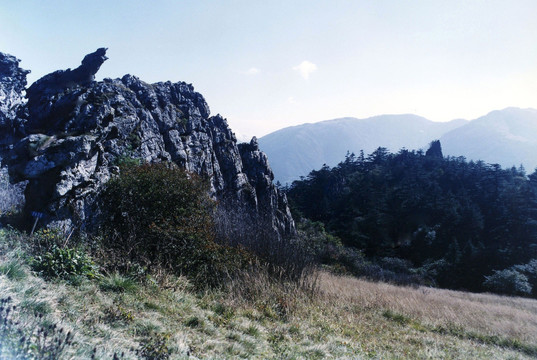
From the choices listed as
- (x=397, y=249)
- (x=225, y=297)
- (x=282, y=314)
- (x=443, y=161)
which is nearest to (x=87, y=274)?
(x=225, y=297)

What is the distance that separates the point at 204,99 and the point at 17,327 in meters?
29.6

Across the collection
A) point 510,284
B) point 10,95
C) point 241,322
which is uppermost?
point 10,95

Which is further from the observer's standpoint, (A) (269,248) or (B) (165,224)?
(A) (269,248)

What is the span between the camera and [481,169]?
4938 centimetres

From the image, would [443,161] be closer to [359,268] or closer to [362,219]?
[362,219]

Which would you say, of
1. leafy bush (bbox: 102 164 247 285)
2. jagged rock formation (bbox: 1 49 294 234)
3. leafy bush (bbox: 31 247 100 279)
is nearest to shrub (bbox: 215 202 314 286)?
leafy bush (bbox: 102 164 247 285)

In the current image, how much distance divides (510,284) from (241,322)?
2765cm

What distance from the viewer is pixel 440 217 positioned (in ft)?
131

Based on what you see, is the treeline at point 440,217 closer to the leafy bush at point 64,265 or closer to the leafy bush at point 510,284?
the leafy bush at point 510,284

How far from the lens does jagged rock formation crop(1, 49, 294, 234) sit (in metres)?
8.77

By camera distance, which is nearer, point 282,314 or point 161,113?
point 282,314

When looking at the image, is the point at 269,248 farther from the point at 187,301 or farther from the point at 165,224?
the point at 187,301

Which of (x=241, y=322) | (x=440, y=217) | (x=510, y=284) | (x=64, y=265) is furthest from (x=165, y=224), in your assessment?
(x=440, y=217)

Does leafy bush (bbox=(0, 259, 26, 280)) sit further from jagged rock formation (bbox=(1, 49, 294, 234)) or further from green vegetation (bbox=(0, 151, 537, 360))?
jagged rock formation (bbox=(1, 49, 294, 234))
